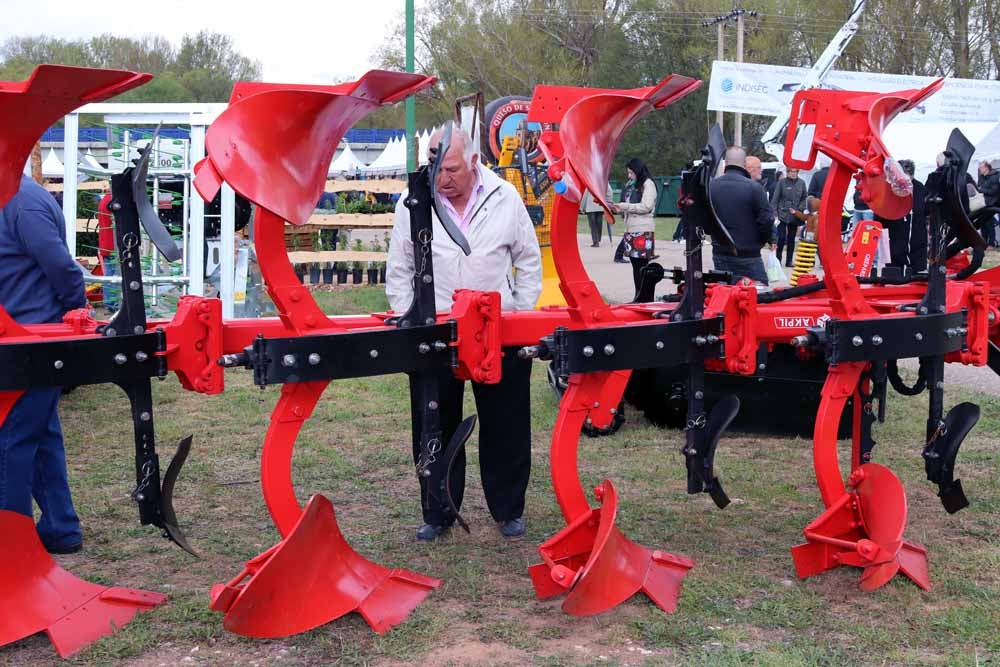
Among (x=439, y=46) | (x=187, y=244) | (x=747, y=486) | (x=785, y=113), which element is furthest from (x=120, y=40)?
(x=747, y=486)

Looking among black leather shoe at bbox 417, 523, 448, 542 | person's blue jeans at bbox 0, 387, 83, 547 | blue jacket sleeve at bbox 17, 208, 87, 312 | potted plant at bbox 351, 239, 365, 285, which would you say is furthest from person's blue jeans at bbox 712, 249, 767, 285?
potted plant at bbox 351, 239, 365, 285

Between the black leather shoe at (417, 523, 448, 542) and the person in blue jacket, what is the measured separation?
1635 millimetres

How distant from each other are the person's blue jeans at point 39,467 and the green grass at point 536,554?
0.63 feet

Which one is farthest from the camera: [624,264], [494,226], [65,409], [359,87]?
[624,264]

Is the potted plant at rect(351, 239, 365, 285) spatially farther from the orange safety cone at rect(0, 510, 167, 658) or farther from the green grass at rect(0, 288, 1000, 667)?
the orange safety cone at rect(0, 510, 167, 658)

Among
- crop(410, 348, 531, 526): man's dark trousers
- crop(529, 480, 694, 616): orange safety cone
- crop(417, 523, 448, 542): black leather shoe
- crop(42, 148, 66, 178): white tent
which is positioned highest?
crop(42, 148, 66, 178): white tent

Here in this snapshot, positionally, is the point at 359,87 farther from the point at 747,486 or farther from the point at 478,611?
the point at 747,486

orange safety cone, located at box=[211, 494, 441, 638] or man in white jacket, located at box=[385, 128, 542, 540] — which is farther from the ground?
man in white jacket, located at box=[385, 128, 542, 540]

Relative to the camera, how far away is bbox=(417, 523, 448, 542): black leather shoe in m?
5.29

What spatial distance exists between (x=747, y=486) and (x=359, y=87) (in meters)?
3.38

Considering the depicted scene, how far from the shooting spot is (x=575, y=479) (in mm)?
4395

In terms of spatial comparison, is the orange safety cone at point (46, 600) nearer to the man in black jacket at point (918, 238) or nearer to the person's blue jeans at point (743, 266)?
the man in black jacket at point (918, 238)

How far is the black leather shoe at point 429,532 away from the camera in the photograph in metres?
5.29

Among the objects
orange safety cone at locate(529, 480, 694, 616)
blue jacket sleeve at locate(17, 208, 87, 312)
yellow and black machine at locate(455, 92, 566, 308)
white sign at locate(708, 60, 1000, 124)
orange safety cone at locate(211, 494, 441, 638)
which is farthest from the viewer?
white sign at locate(708, 60, 1000, 124)
